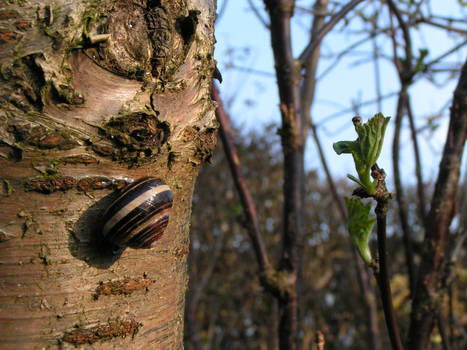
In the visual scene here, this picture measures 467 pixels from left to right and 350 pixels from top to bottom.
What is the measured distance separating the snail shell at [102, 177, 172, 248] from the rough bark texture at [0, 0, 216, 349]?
2 cm

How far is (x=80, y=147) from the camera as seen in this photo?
2.14 feet

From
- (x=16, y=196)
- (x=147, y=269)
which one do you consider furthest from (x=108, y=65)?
(x=147, y=269)

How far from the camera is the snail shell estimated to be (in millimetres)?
678

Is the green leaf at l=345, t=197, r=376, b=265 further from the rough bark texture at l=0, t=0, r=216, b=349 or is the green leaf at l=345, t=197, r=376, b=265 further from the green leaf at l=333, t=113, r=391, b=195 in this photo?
the rough bark texture at l=0, t=0, r=216, b=349

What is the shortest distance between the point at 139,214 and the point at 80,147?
17cm

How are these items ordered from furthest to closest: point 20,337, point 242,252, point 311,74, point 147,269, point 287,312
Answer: point 242,252 → point 311,74 → point 287,312 → point 147,269 → point 20,337

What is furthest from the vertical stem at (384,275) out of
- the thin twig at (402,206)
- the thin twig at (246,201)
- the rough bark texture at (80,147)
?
the thin twig at (402,206)

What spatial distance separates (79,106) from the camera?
645 mm

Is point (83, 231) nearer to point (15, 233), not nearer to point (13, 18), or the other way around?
point (15, 233)

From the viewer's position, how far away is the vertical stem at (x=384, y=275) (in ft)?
1.96

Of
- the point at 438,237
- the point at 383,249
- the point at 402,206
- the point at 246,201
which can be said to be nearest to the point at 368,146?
Answer: the point at 383,249

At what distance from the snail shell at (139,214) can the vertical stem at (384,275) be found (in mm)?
366

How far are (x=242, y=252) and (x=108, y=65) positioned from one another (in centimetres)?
551

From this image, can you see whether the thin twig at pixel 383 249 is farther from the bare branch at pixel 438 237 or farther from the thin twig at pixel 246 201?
the thin twig at pixel 246 201
